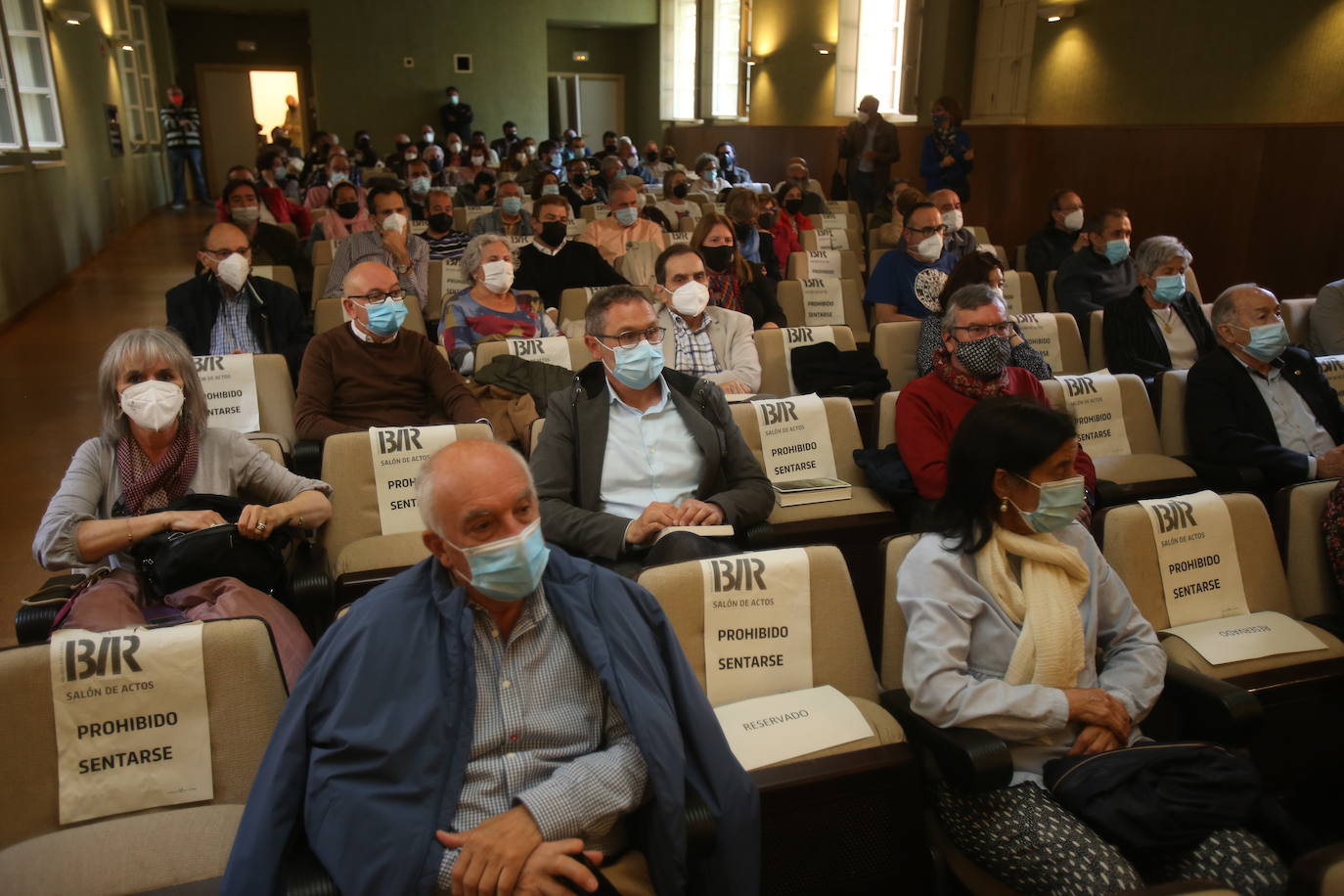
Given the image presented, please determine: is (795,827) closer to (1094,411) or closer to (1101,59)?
(1094,411)

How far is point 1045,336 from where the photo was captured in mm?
4191

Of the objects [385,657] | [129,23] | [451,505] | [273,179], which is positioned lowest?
[385,657]

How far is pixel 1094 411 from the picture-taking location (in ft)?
10.9

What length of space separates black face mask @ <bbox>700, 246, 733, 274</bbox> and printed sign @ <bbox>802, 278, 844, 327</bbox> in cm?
66

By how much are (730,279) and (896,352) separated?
1.08 m

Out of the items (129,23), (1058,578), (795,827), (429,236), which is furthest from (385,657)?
(129,23)

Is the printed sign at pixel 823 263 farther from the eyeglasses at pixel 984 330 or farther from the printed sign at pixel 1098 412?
the eyeglasses at pixel 984 330

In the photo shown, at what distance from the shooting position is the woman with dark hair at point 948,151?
833 cm

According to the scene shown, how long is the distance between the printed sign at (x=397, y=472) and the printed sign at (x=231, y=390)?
872 mm

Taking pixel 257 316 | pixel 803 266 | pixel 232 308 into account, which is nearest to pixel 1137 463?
pixel 803 266

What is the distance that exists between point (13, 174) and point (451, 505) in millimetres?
8572

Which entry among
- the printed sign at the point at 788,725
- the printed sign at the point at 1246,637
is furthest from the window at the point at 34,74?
the printed sign at the point at 1246,637

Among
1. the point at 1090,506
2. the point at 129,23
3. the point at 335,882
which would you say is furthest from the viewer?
the point at 129,23

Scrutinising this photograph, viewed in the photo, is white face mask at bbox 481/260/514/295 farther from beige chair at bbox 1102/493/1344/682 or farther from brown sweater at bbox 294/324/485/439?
beige chair at bbox 1102/493/1344/682
